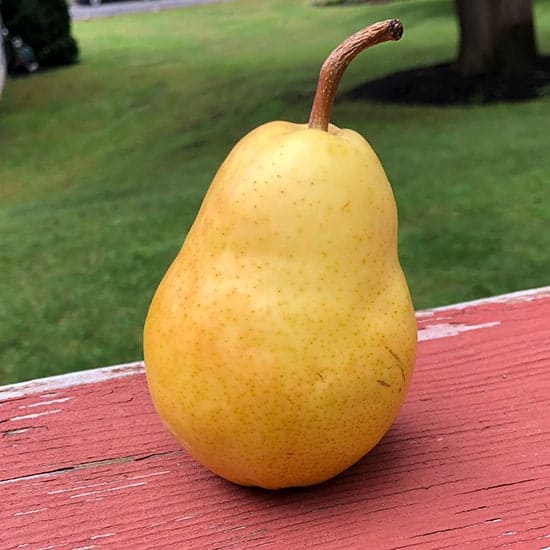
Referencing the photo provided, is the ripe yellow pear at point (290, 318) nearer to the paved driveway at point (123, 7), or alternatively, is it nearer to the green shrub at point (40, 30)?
the green shrub at point (40, 30)

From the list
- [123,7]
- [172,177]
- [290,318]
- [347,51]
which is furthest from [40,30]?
[290,318]

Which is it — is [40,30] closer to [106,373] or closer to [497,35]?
[497,35]

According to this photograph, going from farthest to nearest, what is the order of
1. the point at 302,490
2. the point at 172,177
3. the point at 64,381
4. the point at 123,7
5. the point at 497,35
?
the point at 123,7
the point at 497,35
the point at 172,177
the point at 64,381
the point at 302,490

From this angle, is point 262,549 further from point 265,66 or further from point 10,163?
point 265,66

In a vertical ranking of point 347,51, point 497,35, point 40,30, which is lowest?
point 40,30

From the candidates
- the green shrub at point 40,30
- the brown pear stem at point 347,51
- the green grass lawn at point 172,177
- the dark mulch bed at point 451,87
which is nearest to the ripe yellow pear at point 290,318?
the brown pear stem at point 347,51

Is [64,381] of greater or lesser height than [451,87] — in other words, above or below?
above
